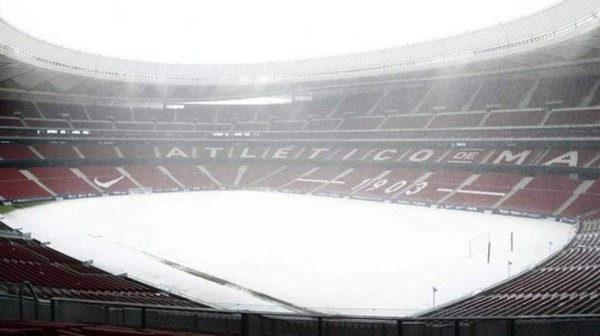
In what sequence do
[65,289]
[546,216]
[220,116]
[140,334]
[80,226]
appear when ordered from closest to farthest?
[140,334] < [65,289] < [80,226] < [546,216] < [220,116]

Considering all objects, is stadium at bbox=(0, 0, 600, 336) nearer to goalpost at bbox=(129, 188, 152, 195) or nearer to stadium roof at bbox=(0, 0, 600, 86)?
stadium roof at bbox=(0, 0, 600, 86)

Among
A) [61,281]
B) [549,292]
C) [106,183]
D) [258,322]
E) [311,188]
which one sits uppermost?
[106,183]

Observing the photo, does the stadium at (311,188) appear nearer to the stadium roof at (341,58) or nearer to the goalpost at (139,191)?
the stadium roof at (341,58)

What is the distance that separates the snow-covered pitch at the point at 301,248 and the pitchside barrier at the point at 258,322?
17.9ft

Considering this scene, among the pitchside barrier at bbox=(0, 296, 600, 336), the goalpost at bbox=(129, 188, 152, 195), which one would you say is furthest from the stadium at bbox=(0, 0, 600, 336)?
the goalpost at bbox=(129, 188, 152, 195)

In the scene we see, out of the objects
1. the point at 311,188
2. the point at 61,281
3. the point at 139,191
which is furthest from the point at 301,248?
the point at 139,191

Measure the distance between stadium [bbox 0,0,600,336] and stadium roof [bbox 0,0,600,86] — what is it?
0.74 feet

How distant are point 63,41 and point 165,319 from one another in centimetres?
4700

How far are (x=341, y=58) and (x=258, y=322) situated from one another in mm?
48397

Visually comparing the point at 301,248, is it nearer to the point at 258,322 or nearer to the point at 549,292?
the point at 549,292

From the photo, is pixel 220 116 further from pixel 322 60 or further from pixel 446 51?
pixel 446 51

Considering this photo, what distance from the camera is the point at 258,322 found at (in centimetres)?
736

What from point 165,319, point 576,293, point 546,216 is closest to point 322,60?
point 546,216

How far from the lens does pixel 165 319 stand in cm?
734
